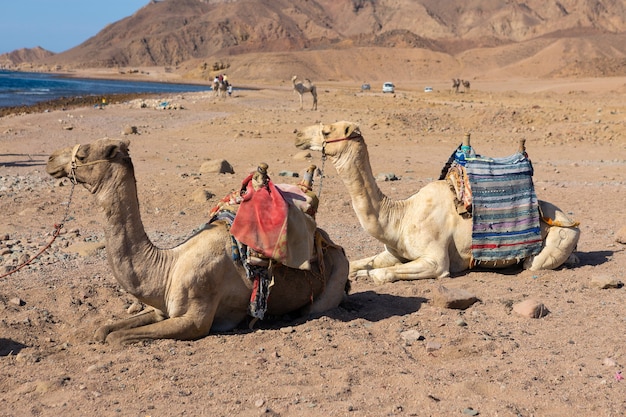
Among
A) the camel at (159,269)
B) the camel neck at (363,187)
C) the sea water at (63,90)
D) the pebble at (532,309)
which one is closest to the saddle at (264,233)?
the camel at (159,269)

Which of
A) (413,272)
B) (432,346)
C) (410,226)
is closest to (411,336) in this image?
(432,346)

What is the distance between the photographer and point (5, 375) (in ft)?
17.9

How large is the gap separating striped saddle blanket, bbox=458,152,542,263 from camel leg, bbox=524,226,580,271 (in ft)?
0.30

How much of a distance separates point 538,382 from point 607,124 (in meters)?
20.6

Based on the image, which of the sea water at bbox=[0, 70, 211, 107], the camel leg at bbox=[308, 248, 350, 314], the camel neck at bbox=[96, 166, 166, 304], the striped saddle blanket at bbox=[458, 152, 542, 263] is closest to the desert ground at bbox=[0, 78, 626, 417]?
the camel leg at bbox=[308, 248, 350, 314]

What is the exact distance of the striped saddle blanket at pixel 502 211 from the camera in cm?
827

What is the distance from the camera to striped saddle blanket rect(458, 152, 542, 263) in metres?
8.27

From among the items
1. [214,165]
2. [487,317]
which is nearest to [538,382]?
[487,317]

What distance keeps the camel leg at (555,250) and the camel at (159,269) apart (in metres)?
3.16

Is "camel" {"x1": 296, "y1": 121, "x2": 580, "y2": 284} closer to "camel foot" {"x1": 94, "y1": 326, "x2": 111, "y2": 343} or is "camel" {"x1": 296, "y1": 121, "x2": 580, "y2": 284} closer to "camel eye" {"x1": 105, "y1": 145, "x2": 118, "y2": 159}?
"camel eye" {"x1": 105, "y1": 145, "x2": 118, "y2": 159}

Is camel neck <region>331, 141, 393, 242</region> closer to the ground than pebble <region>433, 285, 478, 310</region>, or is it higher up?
higher up

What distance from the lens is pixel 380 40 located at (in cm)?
13088

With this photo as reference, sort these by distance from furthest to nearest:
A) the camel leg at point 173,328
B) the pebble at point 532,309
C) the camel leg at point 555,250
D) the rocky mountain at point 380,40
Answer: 1. the rocky mountain at point 380,40
2. the camel leg at point 555,250
3. the pebble at point 532,309
4. the camel leg at point 173,328

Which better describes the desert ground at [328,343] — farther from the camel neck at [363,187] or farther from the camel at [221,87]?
the camel at [221,87]
